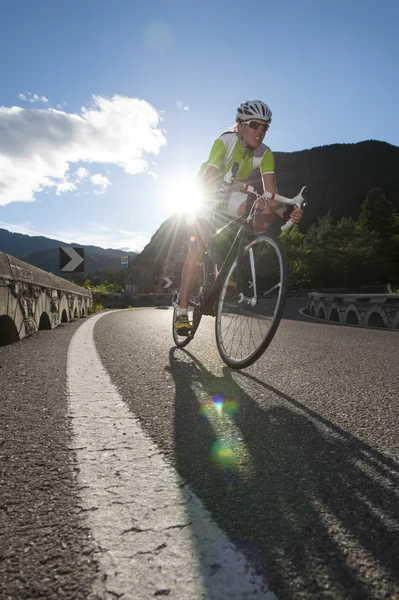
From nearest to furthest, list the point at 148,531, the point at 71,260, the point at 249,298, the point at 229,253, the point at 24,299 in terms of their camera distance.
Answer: the point at 148,531, the point at 249,298, the point at 229,253, the point at 24,299, the point at 71,260

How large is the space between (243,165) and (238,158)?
8 cm

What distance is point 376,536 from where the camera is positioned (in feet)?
2.90

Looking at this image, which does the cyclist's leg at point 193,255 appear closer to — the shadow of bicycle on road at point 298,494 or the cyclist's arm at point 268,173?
the cyclist's arm at point 268,173

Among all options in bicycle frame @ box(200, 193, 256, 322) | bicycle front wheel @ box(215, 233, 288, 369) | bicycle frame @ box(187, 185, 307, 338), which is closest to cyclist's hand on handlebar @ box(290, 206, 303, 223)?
bicycle frame @ box(187, 185, 307, 338)

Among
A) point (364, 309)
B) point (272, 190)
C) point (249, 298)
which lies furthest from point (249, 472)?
point (364, 309)

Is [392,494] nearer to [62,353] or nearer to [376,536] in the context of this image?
[376,536]

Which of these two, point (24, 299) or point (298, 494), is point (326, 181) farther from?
point (298, 494)

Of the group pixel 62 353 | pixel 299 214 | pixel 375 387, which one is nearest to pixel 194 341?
pixel 62 353

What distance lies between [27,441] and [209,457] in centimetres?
66

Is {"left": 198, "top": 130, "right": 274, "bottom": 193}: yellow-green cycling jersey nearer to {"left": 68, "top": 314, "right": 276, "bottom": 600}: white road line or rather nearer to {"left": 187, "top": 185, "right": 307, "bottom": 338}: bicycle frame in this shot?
{"left": 187, "top": 185, "right": 307, "bottom": 338}: bicycle frame

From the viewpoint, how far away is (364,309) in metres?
11.4

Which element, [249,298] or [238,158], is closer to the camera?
[249,298]

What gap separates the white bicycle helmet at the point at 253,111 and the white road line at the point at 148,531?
296 centimetres

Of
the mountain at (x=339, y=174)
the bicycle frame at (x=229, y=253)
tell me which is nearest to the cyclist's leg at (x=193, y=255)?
the bicycle frame at (x=229, y=253)
